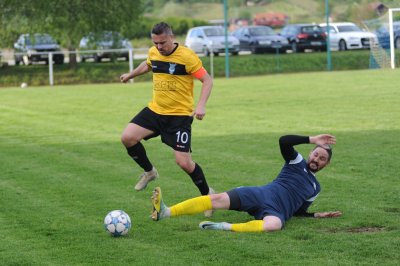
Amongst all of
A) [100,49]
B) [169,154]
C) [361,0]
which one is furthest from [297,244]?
[361,0]

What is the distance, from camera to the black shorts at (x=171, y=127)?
962cm

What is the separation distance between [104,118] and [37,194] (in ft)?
35.2

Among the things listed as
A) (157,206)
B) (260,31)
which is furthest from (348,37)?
(157,206)

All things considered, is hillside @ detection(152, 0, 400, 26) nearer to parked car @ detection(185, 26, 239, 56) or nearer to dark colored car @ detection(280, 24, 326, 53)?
dark colored car @ detection(280, 24, 326, 53)

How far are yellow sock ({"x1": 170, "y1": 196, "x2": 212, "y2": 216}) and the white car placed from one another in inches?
1536

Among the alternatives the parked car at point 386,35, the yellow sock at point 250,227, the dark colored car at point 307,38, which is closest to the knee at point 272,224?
the yellow sock at point 250,227

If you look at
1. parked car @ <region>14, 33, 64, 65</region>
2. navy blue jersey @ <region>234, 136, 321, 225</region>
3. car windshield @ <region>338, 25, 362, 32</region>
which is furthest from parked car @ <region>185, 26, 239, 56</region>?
navy blue jersey @ <region>234, 136, 321, 225</region>

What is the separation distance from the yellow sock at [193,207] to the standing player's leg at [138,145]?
64.6 inches

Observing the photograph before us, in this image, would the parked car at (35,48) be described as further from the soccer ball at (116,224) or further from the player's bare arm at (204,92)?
the soccer ball at (116,224)

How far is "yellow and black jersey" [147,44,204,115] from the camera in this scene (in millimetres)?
9656

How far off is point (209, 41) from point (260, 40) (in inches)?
156

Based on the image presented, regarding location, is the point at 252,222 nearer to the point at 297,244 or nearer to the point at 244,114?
the point at 297,244

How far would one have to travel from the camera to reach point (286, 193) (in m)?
8.49

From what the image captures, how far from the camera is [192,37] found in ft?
154
